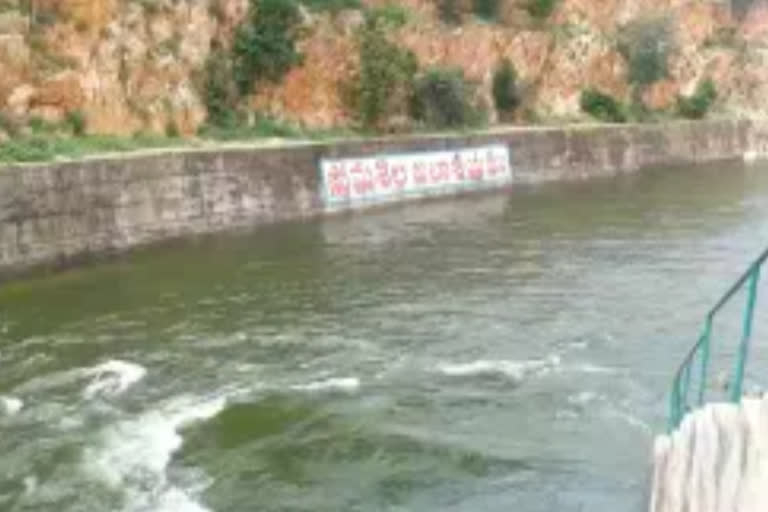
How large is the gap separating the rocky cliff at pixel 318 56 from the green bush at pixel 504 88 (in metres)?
0.49

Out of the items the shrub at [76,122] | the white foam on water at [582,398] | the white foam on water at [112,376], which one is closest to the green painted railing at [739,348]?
the white foam on water at [582,398]

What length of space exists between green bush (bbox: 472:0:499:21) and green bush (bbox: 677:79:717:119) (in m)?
12.2

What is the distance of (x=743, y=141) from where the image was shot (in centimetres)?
6306

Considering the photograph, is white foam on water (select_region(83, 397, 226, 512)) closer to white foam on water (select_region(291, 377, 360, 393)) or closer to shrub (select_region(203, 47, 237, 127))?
white foam on water (select_region(291, 377, 360, 393))

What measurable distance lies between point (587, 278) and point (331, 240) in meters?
8.71

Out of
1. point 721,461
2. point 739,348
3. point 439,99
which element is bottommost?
point 739,348

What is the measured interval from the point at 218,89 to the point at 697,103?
99.2 ft

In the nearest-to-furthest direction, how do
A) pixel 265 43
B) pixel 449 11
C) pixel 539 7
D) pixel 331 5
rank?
pixel 265 43, pixel 331 5, pixel 449 11, pixel 539 7

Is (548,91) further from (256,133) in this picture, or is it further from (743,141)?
(256,133)

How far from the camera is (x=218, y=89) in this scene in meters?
41.4

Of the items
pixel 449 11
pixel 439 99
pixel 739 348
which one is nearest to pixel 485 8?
pixel 449 11

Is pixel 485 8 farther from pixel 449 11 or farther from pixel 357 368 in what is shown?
pixel 357 368

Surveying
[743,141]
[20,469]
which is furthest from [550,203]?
[20,469]

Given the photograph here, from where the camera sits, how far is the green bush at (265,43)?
42.6 meters
